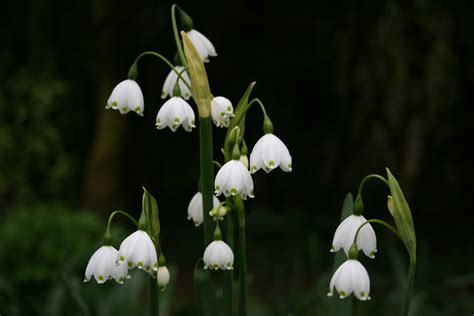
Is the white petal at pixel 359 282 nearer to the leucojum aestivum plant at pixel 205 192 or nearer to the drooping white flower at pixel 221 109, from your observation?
the leucojum aestivum plant at pixel 205 192

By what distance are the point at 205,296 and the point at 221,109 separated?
0.36 metres

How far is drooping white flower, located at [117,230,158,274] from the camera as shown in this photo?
4.20 ft

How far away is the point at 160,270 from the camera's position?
55.9 inches

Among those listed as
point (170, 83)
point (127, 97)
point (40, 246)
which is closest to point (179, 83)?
point (170, 83)

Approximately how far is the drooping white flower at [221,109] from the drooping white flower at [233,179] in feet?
0.45

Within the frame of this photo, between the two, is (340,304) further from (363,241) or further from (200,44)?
(200,44)

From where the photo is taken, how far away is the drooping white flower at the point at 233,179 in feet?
4.31

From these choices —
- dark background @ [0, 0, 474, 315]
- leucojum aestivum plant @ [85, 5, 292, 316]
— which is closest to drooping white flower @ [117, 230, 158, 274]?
leucojum aestivum plant @ [85, 5, 292, 316]

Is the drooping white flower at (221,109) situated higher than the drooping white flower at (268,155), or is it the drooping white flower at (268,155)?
the drooping white flower at (221,109)

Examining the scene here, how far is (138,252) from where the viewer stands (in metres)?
1.29

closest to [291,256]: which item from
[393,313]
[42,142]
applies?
[393,313]

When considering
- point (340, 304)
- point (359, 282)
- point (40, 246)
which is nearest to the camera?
point (359, 282)

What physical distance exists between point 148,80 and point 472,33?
12.3ft

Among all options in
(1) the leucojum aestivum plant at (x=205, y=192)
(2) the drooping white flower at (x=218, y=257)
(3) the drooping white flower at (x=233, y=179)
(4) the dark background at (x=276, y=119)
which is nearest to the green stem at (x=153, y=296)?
(1) the leucojum aestivum plant at (x=205, y=192)
